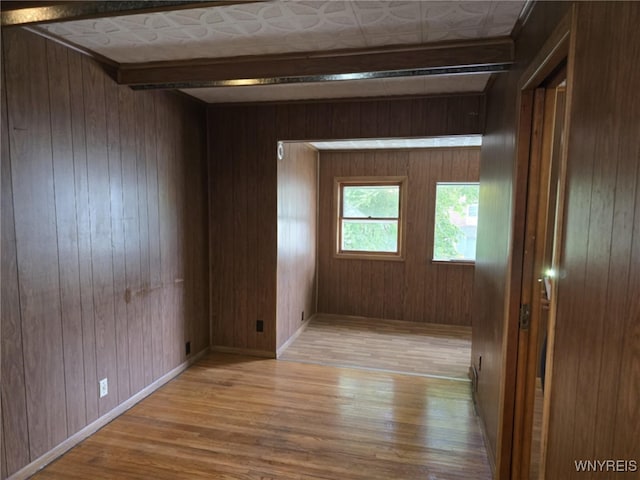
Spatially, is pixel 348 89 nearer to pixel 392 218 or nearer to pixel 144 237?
pixel 144 237

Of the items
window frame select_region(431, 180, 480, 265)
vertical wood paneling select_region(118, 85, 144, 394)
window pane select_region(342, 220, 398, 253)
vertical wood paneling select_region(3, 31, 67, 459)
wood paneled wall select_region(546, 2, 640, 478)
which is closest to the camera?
wood paneled wall select_region(546, 2, 640, 478)

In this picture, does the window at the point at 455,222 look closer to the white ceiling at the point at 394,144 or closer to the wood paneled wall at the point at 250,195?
the white ceiling at the point at 394,144

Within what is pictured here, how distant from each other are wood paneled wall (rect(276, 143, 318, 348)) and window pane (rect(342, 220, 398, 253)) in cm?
50

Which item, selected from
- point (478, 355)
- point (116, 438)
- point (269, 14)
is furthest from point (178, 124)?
point (478, 355)

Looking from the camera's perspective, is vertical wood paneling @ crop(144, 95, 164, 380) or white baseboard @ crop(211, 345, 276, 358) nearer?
vertical wood paneling @ crop(144, 95, 164, 380)

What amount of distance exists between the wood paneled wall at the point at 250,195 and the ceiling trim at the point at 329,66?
103 cm

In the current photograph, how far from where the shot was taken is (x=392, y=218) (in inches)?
208

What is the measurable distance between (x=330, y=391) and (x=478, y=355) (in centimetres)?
125

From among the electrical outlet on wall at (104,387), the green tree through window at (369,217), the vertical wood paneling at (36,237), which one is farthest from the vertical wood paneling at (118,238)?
the green tree through window at (369,217)

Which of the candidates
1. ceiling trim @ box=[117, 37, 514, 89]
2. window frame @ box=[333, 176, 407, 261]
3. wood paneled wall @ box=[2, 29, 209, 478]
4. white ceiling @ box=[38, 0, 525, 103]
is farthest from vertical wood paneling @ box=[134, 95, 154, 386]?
window frame @ box=[333, 176, 407, 261]

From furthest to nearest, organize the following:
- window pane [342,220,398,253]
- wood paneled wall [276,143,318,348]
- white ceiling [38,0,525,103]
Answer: window pane [342,220,398,253] < wood paneled wall [276,143,318,348] < white ceiling [38,0,525,103]

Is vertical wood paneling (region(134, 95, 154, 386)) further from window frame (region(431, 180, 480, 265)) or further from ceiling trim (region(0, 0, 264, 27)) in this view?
window frame (region(431, 180, 480, 265))

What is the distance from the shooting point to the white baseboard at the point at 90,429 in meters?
2.09

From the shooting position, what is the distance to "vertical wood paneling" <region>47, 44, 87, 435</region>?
2.21 m
